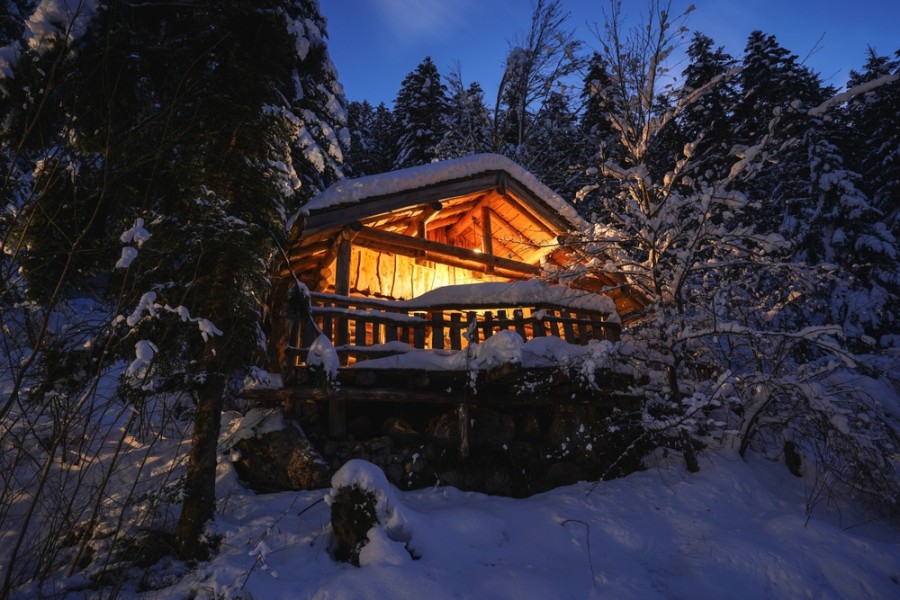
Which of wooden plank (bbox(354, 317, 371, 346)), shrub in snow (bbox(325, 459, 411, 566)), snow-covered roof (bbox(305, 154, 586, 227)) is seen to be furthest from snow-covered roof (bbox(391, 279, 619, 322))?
shrub in snow (bbox(325, 459, 411, 566))

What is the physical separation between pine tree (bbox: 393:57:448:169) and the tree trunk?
17.3 m

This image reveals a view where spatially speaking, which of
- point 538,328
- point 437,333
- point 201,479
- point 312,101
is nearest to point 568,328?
point 538,328

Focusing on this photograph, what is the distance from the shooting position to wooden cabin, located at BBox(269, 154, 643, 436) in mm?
6836

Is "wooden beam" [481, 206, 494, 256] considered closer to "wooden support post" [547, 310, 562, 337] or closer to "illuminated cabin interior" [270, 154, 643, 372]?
"illuminated cabin interior" [270, 154, 643, 372]

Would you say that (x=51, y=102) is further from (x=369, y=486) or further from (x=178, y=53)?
(x=369, y=486)

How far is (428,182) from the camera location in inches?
369

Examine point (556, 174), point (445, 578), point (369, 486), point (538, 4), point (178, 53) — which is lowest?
point (445, 578)

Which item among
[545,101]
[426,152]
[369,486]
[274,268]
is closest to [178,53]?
[274,268]

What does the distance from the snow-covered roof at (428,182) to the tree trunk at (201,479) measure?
347 centimetres

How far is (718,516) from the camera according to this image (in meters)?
5.65

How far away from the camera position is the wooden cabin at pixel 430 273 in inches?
269

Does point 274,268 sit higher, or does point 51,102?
point 51,102

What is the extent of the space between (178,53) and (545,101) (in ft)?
44.4

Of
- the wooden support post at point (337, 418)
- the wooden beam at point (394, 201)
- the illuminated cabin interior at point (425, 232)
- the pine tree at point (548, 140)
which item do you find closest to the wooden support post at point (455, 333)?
the illuminated cabin interior at point (425, 232)
